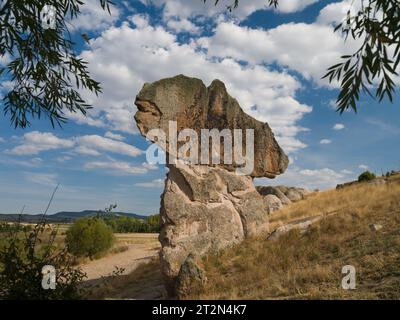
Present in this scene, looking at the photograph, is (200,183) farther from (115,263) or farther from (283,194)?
(283,194)

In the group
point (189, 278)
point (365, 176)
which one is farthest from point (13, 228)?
point (365, 176)

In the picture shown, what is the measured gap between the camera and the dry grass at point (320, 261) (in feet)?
26.8

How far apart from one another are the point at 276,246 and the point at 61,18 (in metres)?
8.17

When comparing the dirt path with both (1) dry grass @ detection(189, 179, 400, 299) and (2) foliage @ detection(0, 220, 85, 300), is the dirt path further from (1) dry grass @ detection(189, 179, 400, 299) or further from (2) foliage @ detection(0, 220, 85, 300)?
(2) foliage @ detection(0, 220, 85, 300)

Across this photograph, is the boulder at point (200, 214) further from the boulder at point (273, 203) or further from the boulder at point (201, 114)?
the boulder at point (273, 203)

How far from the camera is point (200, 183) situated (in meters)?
12.1

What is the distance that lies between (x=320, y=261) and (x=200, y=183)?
12.9ft

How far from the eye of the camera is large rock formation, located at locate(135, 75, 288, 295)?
11.5 meters

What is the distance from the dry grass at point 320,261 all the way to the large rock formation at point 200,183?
2.13ft

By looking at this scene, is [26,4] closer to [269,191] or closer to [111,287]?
[111,287]

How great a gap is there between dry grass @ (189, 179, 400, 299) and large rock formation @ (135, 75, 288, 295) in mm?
649

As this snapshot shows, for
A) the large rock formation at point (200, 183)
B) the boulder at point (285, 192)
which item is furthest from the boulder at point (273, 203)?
the large rock formation at point (200, 183)

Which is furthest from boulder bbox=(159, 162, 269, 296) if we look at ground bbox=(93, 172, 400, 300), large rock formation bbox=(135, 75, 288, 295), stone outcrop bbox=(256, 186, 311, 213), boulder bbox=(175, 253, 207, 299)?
stone outcrop bbox=(256, 186, 311, 213)
